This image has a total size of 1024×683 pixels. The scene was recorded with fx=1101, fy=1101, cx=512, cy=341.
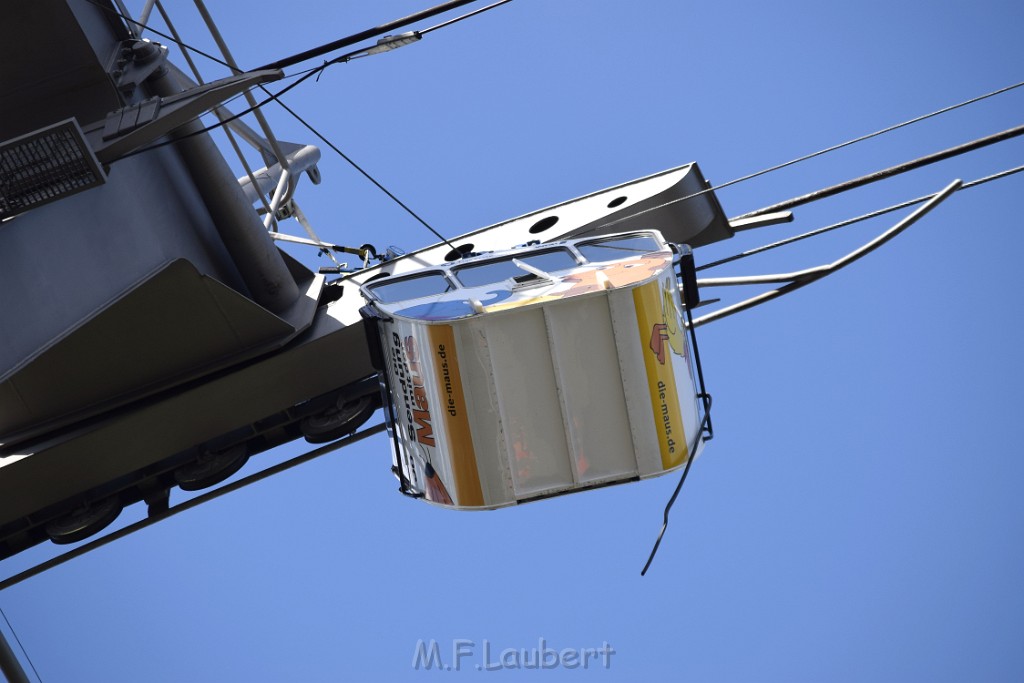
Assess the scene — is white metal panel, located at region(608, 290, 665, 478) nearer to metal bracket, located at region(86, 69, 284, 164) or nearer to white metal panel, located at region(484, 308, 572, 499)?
white metal panel, located at region(484, 308, 572, 499)

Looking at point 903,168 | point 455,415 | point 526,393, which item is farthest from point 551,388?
point 903,168

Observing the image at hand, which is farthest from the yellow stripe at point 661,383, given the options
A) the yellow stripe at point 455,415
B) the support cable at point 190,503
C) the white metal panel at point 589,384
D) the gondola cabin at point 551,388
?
the support cable at point 190,503

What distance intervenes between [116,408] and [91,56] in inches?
155

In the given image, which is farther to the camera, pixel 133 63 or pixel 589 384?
pixel 133 63

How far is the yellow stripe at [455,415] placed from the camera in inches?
367

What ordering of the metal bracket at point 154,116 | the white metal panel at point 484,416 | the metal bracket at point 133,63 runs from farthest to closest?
the metal bracket at point 133,63
the metal bracket at point 154,116
the white metal panel at point 484,416

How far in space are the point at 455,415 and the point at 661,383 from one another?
1.79m

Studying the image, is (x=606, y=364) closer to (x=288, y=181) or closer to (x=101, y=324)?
(x=101, y=324)

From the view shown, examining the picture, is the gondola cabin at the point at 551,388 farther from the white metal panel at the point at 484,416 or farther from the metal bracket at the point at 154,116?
the metal bracket at the point at 154,116

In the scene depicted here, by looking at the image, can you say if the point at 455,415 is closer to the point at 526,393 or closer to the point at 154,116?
the point at 526,393

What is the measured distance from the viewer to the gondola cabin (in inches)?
366

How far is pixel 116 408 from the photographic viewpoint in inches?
490

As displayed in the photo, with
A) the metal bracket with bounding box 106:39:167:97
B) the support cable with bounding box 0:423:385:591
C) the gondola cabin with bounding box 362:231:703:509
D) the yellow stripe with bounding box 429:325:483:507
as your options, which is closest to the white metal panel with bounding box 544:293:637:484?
the gondola cabin with bounding box 362:231:703:509

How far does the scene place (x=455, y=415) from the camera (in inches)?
369
